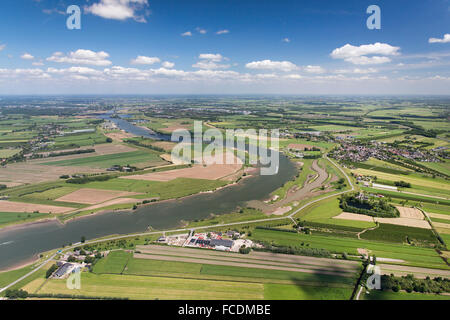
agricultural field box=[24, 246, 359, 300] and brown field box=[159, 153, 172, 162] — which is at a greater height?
brown field box=[159, 153, 172, 162]

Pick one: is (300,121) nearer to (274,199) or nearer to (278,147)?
(278,147)

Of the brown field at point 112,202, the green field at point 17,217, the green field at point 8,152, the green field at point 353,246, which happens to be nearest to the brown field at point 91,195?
the brown field at point 112,202

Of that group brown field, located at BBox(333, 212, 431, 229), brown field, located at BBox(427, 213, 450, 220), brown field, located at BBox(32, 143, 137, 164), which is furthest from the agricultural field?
brown field, located at BBox(32, 143, 137, 164)

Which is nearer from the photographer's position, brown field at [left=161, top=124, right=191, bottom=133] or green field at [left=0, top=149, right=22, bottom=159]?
green field at [left=0, top=149, right=22, bottom=159]

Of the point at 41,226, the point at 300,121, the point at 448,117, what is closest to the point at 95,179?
the point at 41,226

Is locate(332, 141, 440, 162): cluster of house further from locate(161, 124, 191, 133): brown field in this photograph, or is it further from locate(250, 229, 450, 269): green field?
locate(161, 124, 191, 133): brown field

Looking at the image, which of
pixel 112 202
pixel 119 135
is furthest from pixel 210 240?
pixel 119 135

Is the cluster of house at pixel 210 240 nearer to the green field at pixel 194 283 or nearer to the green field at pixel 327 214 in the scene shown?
the green field at pixel 194 283
